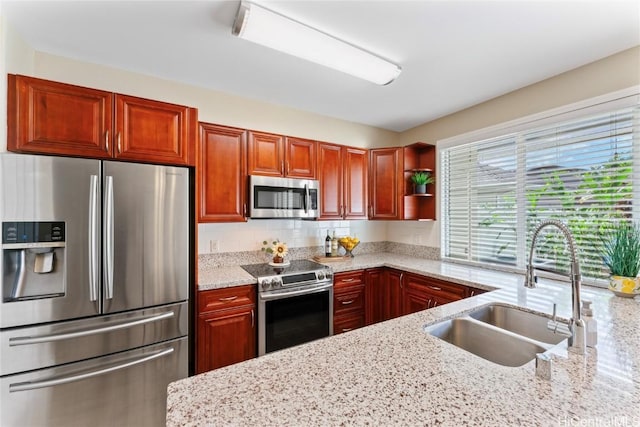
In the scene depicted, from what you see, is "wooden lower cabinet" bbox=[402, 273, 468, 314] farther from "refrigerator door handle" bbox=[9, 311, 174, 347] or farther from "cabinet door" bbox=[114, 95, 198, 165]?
"cabinet door" bbox=[114, 95, 198, 165]

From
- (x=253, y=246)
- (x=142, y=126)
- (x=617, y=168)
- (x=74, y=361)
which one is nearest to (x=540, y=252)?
(x=617, y=168)

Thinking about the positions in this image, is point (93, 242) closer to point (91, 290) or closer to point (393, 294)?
point (91, 290)

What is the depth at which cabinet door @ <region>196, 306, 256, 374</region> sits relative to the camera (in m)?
2.02

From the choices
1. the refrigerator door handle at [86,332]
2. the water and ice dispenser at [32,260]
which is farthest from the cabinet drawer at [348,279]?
the water and ice dispenser at [32,260]

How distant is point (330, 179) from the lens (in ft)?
9.90

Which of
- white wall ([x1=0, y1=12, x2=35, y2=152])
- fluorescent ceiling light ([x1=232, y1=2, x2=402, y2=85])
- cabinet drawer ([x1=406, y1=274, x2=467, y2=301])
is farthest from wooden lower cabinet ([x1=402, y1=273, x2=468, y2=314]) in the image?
white wall ([x1=0, y1=12, x2=35, y2=152])

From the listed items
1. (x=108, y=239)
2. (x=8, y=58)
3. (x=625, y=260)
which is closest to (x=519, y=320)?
(x=625, y=260)

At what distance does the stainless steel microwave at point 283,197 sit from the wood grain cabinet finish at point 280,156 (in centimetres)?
9

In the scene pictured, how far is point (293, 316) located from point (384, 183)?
186 centimetres

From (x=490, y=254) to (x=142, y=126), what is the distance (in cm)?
323

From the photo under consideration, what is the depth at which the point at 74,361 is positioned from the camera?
1560 millimetres

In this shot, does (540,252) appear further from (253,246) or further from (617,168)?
(253,246)

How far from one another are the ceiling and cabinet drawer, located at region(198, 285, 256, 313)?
1758 millimetres

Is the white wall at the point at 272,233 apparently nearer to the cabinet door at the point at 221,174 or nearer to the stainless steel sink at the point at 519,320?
the cabinet door at the point at 221,174
